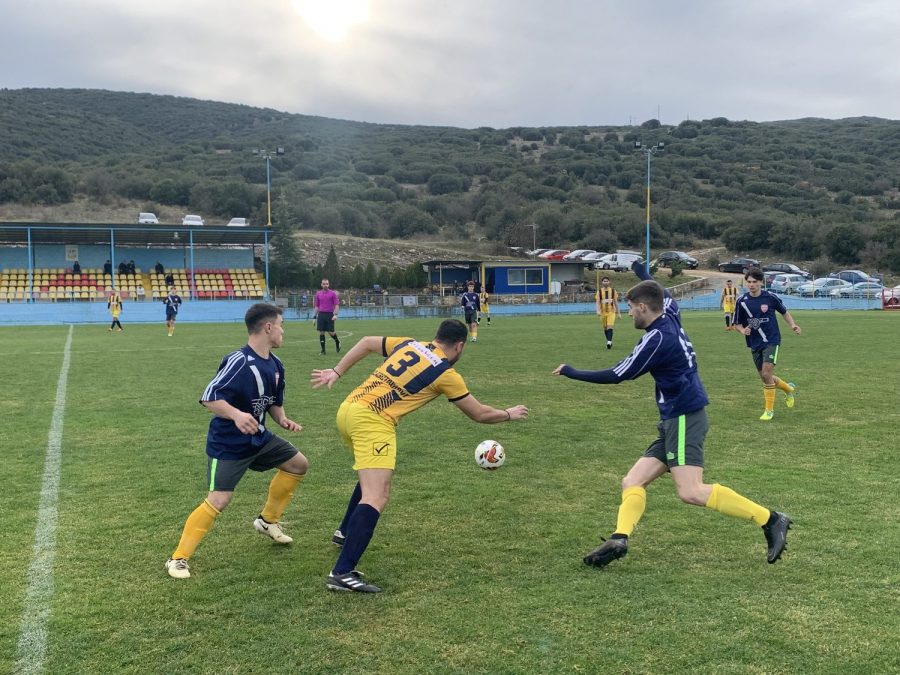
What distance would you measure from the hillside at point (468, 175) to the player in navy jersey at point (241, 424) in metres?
57.8

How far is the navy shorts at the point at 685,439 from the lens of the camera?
4957 mm

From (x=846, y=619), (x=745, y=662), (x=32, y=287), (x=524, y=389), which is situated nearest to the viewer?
(x=745, y=662)

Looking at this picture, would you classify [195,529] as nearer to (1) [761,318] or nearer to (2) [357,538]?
(2) [357,538]

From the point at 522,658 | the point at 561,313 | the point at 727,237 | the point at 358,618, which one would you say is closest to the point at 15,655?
the point at 358,618

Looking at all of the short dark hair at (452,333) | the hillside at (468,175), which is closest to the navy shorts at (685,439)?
the short dark hair at (452,333)

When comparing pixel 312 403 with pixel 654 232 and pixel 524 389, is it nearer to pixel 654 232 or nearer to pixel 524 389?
pixel 524 389

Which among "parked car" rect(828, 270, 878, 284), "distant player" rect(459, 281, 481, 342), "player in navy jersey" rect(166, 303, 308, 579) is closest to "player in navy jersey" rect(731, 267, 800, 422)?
"player in navy jersey" rect(166, 303, 308, 579)

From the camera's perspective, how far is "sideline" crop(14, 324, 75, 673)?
382 centimetres

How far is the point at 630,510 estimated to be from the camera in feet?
16.6

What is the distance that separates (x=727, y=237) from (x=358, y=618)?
7823 centimetres

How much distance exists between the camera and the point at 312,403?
39.4ft

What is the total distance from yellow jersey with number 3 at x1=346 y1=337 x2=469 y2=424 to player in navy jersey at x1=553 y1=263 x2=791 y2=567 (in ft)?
2.58

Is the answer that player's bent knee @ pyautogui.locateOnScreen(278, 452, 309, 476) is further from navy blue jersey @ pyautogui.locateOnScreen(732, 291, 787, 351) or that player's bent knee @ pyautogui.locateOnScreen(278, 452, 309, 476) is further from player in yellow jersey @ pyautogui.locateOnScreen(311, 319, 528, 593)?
navy blue jersey @ pyautogui.locateOnScreen(732, 291, 787, 351)

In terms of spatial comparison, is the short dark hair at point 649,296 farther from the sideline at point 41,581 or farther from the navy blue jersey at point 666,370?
the sideline at point 41,581
